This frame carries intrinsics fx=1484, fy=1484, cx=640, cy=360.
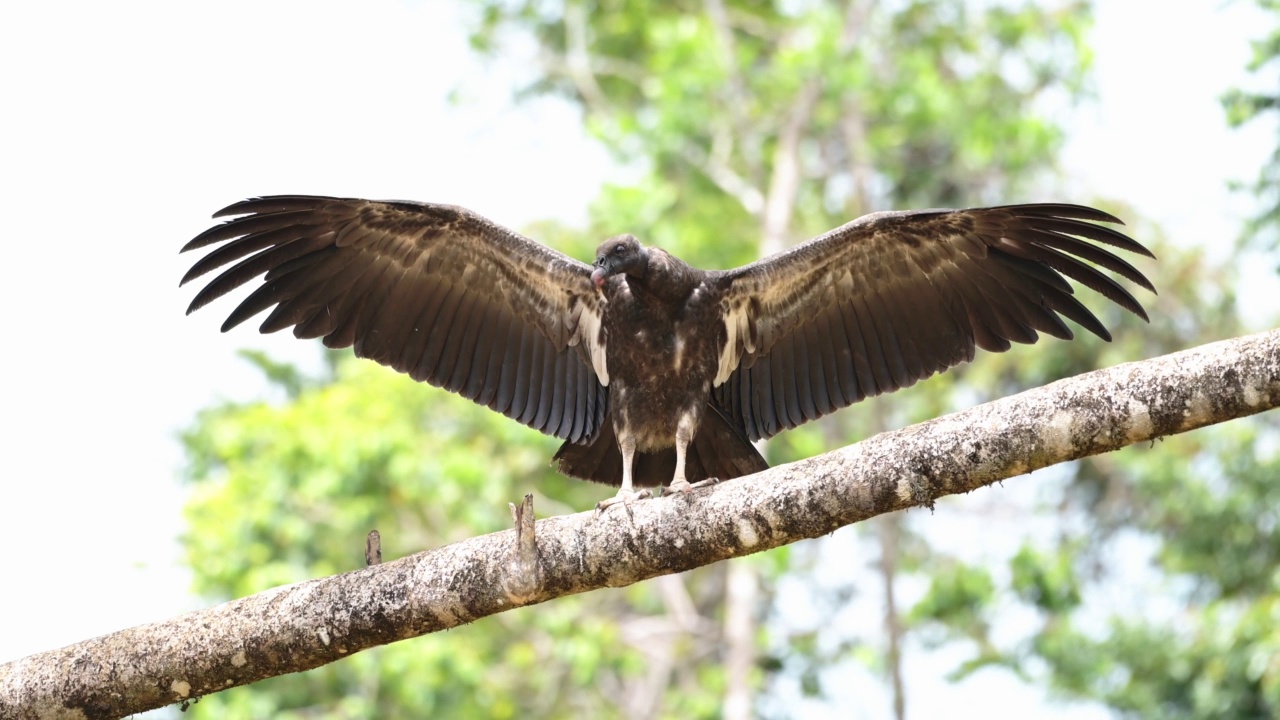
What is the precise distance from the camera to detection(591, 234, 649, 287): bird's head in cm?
714

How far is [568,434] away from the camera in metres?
7.70

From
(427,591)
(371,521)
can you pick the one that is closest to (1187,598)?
(371,521)

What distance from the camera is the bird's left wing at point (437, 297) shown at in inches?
284

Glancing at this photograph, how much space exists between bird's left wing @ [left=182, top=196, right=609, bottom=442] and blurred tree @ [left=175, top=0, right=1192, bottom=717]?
605 centimetres

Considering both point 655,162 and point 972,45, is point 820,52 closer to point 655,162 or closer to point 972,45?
point 655,162

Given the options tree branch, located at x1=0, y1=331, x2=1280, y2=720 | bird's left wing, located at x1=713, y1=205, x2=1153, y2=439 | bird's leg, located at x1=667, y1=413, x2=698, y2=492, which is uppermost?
bird's left wing, located at x1=713, y1=205, x2=1153, y2=439

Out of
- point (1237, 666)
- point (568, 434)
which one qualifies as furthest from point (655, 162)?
point (568, 434)

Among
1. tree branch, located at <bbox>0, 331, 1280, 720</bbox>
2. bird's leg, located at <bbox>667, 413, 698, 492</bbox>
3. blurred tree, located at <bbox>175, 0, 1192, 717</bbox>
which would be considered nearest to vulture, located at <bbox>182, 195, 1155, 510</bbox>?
bird's leg, located at <bbox>667, 413, 698, 492</bbox>

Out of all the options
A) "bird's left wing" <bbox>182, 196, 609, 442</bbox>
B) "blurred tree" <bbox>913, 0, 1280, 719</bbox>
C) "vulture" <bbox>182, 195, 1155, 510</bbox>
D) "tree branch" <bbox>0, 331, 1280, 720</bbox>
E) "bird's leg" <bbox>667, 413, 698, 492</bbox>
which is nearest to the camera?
"tree branch" <bbox>0, 331, 1280, 720</bbox>

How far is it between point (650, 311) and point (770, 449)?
8.02 metres

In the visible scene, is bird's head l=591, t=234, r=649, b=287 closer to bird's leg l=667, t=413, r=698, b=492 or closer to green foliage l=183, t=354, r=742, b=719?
bird's leg l=667, t=413, r=698, b=492

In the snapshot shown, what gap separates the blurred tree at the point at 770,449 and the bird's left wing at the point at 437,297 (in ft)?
19.8

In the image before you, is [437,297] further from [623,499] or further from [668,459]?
[623,499]

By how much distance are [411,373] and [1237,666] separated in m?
7.13
